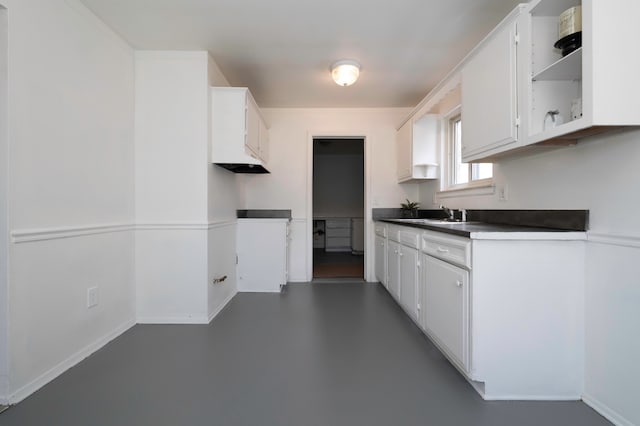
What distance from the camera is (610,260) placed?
1446 mm

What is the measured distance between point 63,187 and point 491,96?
2.69 meters

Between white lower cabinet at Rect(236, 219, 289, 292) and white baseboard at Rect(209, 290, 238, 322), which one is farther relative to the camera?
white lower cabinet at Rect(236, 219, 289, 292)

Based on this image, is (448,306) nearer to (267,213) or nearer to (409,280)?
(409,280)

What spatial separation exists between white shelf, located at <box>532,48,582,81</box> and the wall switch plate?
886mm

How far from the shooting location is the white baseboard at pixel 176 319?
8.86 feet

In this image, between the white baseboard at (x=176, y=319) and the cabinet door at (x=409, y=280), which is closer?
the cabinet door at (x=409, y=280)

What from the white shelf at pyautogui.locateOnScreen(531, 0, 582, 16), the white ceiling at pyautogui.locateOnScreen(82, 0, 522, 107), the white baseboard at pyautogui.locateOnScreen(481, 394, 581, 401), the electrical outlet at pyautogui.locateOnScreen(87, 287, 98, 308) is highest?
the white ceiling at pyautogui.locateOnScreen(82, 0, 522, 107)

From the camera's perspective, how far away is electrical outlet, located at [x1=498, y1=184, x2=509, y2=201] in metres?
2.30

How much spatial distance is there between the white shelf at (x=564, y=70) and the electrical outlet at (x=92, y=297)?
9.85 feet

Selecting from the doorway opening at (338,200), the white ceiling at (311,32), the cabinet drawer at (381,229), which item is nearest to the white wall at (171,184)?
the white ceiling at (311,32)

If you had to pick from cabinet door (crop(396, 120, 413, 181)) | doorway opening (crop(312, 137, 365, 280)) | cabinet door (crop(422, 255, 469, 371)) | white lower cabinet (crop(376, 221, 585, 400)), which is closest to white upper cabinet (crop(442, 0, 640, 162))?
white lower cabinet (crop(376, 221, 585, 400))

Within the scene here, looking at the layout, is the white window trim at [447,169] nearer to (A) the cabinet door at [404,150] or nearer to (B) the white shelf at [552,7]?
(A) the cabinet door at [404,150]

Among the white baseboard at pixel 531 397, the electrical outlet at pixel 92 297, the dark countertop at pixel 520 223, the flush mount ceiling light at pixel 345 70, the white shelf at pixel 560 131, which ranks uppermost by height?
the flush mount ceiling light at pixel 345 70

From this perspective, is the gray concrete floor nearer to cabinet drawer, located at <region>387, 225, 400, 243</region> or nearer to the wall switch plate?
cabinet drawer, located at <region>387, 225, 400, 243</region>
